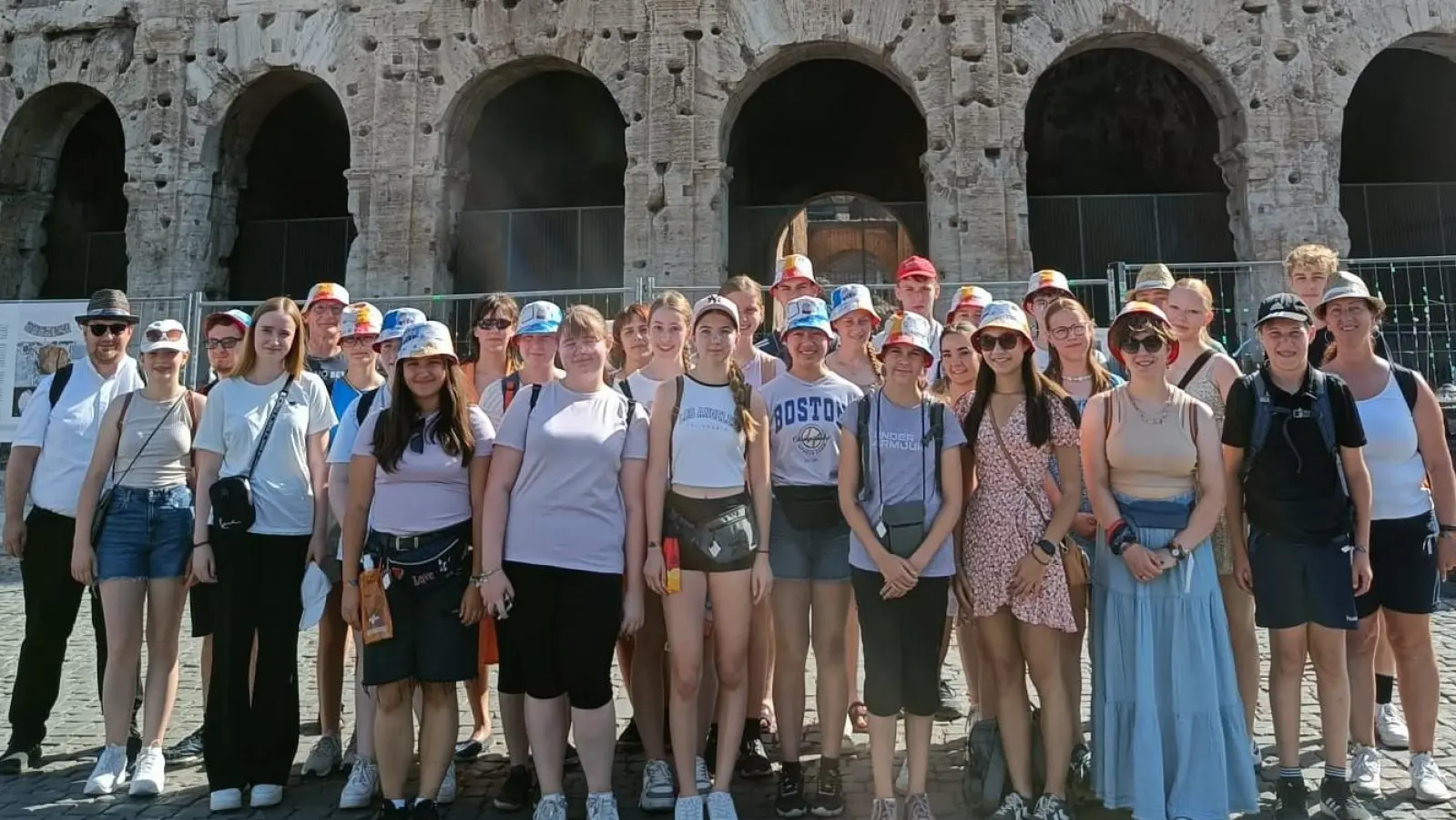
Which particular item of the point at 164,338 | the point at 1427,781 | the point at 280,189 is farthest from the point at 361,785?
the point at 280,189

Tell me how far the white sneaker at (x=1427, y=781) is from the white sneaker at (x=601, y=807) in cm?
324

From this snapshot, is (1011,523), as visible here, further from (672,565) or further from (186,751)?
(186,751)

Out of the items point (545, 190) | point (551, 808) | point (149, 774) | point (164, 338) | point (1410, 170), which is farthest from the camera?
point (545, 190)

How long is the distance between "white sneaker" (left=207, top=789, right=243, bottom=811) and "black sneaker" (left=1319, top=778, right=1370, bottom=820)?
4.36 m

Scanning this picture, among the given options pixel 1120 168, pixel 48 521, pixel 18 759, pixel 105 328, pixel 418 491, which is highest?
pixel 1120 168

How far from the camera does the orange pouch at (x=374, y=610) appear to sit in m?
3.32

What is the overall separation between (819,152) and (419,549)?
1416 cm

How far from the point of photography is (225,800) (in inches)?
145

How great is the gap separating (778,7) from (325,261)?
8566mm

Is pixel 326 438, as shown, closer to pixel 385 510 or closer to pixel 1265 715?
pixel 385 510

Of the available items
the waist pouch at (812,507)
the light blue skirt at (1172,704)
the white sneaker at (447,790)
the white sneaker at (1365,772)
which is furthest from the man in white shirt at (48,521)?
the white sneaker at (1365,772)

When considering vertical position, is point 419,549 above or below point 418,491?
below

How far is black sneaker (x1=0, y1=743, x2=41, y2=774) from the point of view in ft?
13.6

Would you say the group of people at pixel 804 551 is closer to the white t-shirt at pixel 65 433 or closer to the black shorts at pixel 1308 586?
the black shorts at pixel 1308 586
